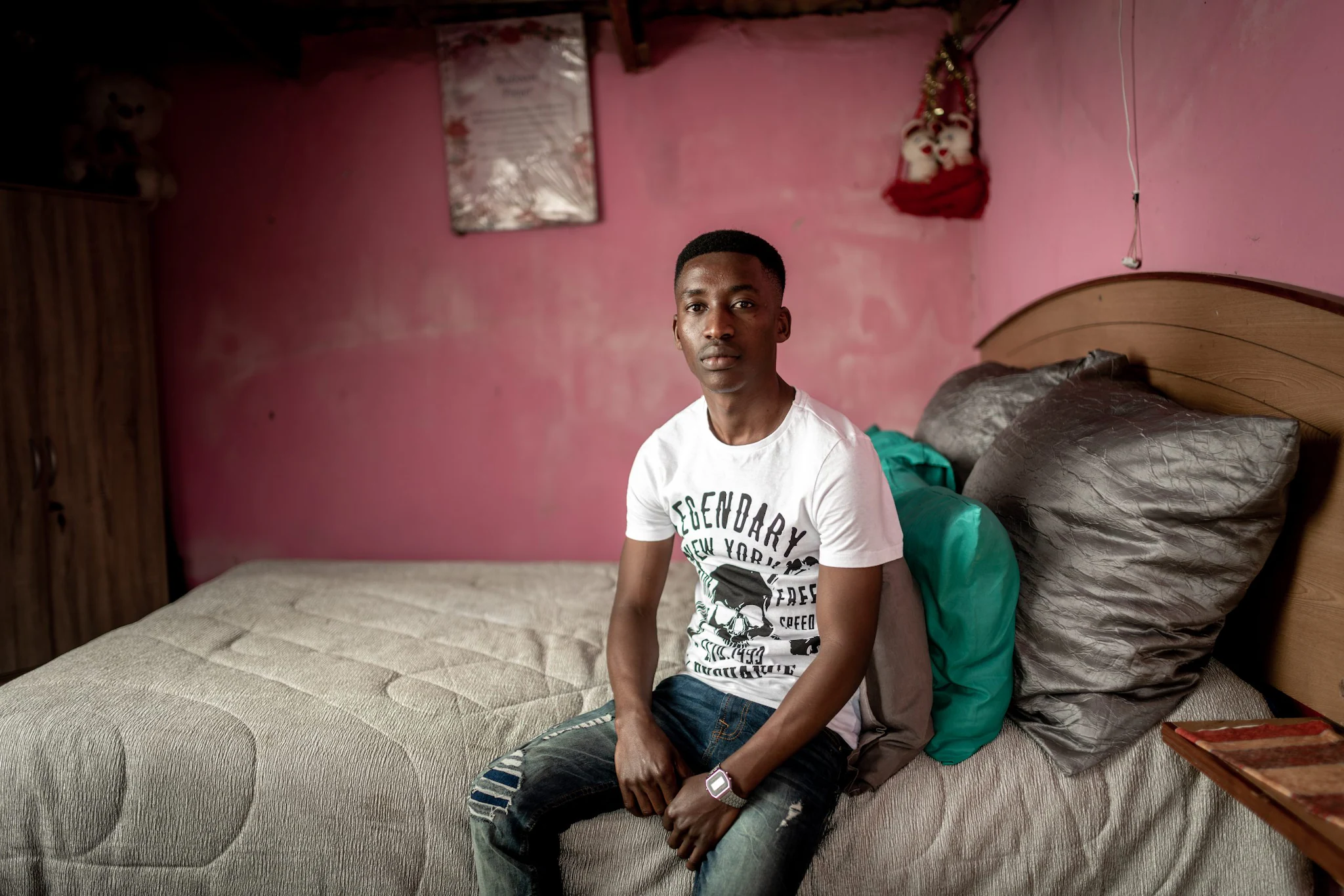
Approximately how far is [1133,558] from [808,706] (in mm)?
517

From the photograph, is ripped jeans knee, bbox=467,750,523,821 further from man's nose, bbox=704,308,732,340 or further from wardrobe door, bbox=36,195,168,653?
wardrobe door, bbox=36,195,168,653

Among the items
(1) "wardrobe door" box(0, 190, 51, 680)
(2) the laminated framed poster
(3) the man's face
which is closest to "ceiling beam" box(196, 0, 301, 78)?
(2) the laminated framed poster

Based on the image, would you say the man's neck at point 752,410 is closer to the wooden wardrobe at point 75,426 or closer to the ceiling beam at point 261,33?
the ceiling beam at point 261,33

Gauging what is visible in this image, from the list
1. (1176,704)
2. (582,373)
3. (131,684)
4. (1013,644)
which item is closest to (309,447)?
(582,373)

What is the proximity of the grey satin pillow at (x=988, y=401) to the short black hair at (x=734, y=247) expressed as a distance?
66 centimetres

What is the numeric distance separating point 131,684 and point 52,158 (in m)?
2.05

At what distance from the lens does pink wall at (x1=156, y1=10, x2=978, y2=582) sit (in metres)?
2.76

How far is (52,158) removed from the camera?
8.79ft

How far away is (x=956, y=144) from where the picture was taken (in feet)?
8.34

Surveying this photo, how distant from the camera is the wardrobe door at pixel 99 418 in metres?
2.51

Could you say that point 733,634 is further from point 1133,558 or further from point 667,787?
point 1133,558

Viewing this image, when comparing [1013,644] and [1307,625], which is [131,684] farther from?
[1307,625]

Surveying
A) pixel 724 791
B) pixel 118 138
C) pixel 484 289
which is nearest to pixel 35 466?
pixel 118 138

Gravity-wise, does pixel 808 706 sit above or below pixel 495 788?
above
